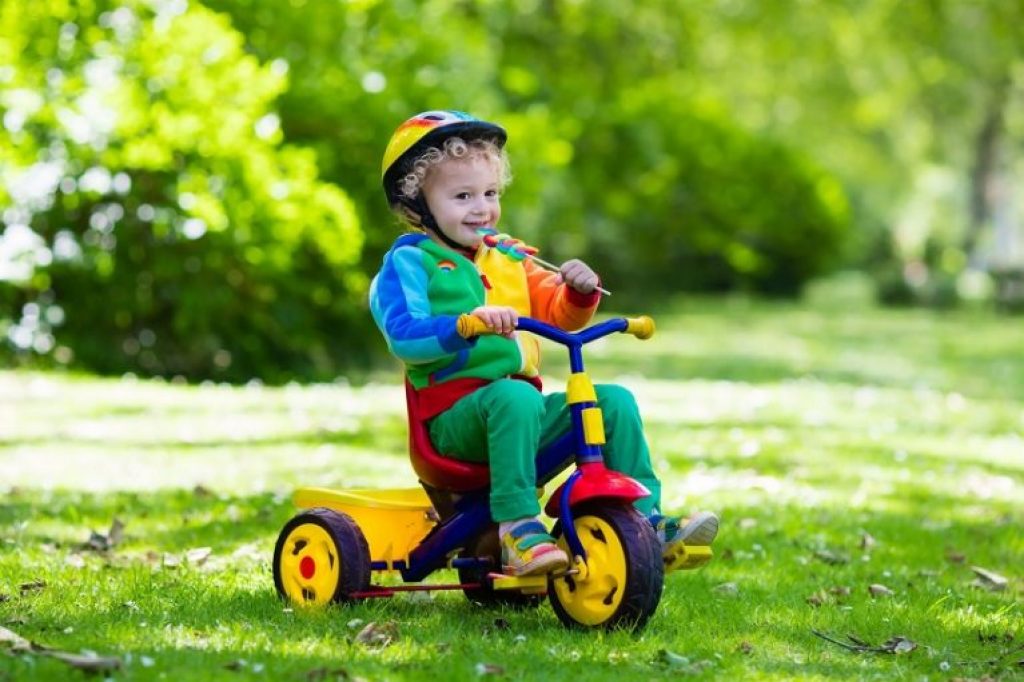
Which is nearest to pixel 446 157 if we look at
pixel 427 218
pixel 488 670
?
pixel 427 218

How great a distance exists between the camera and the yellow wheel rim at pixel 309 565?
5242 mm

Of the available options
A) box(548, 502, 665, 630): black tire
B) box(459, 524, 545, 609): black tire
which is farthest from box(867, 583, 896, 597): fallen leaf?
box(548, 502, 665, 630): black tire

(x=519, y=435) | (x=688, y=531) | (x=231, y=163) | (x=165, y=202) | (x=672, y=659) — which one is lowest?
(x=672, y=659)

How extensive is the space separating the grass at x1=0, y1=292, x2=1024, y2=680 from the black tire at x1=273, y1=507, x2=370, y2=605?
0.09m

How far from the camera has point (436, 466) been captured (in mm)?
5164

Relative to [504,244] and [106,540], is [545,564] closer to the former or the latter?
[504,244]

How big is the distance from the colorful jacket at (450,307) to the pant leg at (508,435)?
0.50 feet

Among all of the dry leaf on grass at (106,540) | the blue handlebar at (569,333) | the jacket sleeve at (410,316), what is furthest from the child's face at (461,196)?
the dry leaf on grass at (106,540)

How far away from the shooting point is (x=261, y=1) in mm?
15500

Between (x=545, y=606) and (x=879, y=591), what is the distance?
138 centimetres

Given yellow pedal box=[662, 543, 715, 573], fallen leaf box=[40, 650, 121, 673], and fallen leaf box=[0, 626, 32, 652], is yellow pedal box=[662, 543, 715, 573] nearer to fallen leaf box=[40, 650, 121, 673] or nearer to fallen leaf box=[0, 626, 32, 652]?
fallen leaf box=[40, 650, 121, 673]

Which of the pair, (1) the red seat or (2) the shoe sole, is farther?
(1) the red seat

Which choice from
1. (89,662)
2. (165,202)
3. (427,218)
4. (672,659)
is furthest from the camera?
(165,202)

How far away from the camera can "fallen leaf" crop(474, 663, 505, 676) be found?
434 centimetres
